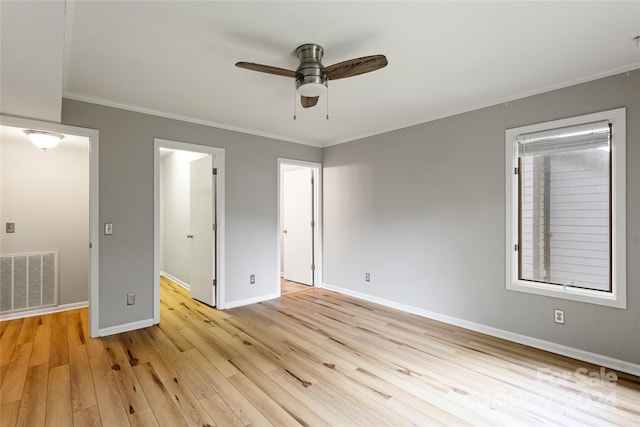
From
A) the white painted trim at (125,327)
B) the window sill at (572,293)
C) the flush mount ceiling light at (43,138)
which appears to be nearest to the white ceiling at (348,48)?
the flush mount ceiling light at (43,138)

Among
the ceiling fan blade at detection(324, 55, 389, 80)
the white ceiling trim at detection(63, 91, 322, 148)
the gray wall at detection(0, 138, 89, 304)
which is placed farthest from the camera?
the gray wall at detection(0, 138, 89, 304)

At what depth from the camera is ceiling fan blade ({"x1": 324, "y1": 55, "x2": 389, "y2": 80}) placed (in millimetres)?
1879

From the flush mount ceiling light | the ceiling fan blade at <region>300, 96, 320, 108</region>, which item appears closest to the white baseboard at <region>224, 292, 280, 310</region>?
the flush mount ceiling light

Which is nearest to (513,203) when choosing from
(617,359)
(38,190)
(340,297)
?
(617,359)

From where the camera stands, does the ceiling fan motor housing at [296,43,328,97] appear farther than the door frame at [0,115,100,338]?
No

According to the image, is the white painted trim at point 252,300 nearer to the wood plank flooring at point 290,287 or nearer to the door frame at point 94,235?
the wood plank flooring at point 290,287

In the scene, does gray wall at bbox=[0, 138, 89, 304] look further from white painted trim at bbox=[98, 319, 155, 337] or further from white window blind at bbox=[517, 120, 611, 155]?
white window blind at bbox=[517, 120, 611, 155]

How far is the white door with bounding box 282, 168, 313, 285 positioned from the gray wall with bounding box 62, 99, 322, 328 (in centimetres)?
128

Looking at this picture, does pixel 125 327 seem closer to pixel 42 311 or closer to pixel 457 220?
pixel 42 311

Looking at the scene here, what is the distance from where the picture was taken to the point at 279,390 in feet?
Result: 7.19

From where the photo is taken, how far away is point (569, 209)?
108 inches

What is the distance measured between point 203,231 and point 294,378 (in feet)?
8.42

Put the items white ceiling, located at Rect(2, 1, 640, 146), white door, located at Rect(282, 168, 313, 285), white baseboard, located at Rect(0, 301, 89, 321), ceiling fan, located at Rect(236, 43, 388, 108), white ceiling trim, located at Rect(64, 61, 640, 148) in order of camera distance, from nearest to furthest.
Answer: white ceiling, located at Rect(2, 1, 640, 146) → ceiling fan, located at Rect(236, 43, 388, 108) → white ceiling trim, located at Rect(64, 61, 640, 148) → white baseboard, located at Rect(0, 301, 89, 321) → white door, located at Rect(282, 168, 313, 285)

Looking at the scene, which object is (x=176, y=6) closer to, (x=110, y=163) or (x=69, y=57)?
(x=69, y=57)
